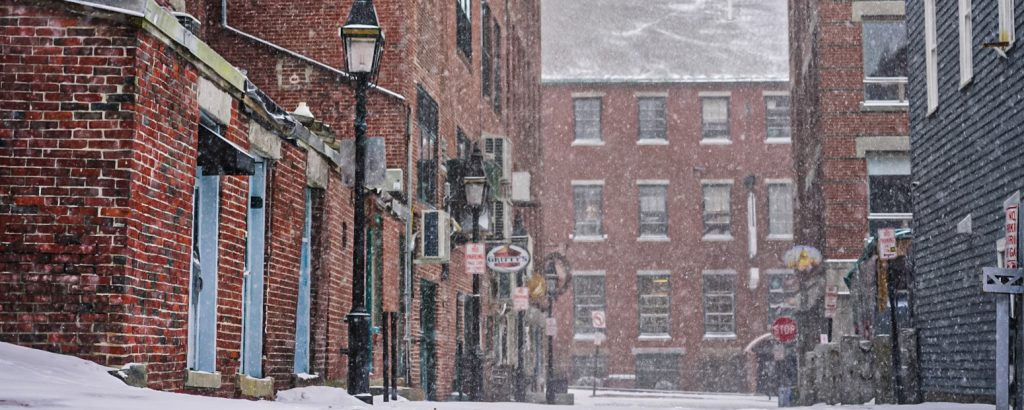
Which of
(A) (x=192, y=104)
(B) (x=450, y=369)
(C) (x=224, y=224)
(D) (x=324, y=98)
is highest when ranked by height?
(D) (x=324, y=98)

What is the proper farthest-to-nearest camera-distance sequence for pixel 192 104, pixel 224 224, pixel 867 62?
pixel 867 62 → pixel 224 224 → pixel 192 104

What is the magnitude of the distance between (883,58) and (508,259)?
11.7 metres

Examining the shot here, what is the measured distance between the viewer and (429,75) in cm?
2441

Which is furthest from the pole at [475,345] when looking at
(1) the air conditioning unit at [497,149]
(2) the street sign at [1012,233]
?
(2) the street sign at [1012,233]

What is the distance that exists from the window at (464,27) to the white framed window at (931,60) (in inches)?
402

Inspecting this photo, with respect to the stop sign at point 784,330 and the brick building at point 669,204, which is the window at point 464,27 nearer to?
the stop sign at point 784,330

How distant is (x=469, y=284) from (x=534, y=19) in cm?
1584

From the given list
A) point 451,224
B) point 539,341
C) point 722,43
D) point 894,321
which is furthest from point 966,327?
point 722,43

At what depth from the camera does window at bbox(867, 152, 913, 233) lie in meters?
31.0

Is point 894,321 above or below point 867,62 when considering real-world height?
below

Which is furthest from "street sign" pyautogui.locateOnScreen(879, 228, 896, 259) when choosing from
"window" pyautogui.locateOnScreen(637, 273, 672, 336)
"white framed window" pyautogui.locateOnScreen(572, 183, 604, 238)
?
"white framed window" pyautogui.locateOnScreen(572, 183, 604, 238)

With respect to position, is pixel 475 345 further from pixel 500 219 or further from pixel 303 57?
pixel 500 219

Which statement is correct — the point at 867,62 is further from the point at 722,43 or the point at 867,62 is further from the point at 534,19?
the point at 722,43

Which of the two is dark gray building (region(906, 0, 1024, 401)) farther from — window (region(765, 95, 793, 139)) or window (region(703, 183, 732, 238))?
window (region(765, 95, 793, 139))
